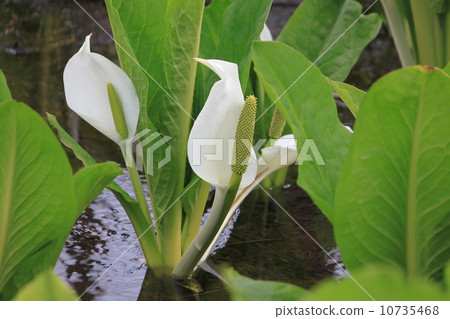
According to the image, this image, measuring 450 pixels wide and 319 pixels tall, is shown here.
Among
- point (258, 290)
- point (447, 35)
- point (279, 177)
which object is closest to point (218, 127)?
point (258, 290)

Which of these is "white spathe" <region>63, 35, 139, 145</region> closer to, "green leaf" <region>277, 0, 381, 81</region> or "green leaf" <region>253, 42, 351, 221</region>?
"green leaf" <region>253, 42, 351, 221</region>

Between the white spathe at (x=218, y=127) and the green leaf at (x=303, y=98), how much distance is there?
3cm

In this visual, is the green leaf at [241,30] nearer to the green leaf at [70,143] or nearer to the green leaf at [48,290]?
the green leaf at [70,143]

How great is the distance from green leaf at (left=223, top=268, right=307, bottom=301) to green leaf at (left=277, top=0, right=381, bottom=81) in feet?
1.50

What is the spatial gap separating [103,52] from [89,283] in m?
0.78

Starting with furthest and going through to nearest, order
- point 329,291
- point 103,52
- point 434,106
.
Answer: point 103,52
point 434,106
point 329,291

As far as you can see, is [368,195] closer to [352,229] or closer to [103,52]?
[352,229]

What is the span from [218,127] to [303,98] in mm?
64

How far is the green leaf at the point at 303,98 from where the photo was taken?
1.44 ft

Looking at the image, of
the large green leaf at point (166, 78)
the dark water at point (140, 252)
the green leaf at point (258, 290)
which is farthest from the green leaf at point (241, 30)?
the green leaf at point (258, 290)

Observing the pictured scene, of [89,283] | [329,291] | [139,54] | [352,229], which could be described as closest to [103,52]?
[139,54]

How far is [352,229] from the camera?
0.42 m

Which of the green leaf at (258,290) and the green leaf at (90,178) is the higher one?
the green leaf at (90,178)

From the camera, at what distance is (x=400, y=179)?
0.40m
